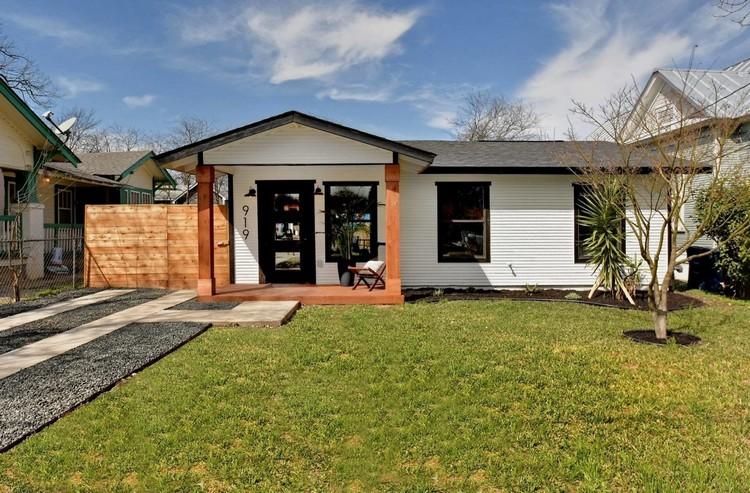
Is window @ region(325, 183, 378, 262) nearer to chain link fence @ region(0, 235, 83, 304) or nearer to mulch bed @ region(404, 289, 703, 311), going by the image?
mulch bed @ region(404, 289, 703, 311)

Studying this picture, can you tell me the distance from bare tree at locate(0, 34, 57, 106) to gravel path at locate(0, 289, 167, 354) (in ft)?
46.9

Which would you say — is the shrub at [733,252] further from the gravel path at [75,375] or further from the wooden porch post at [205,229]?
the gravel path at [75,375]

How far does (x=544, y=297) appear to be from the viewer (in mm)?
9281

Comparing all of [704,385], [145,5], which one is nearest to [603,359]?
[704,385]

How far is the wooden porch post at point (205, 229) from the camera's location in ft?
27.5

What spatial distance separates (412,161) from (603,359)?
497 centimetres

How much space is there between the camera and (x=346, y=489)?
2.62 m

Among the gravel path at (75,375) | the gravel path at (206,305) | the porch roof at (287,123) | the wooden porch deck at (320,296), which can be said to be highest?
the porch roof at (287,123)

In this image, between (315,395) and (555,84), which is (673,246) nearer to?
(315,395)

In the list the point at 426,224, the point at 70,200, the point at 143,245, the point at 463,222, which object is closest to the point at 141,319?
the point at 143,245

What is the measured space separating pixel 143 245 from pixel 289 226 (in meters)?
3.28

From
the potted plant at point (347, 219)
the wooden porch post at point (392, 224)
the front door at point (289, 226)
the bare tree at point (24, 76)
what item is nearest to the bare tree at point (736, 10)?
the wooden porch post at point (392, 224)

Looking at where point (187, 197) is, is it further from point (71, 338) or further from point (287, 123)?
point (71, 338)

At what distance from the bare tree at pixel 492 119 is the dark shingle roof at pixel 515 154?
23987 millimetres
